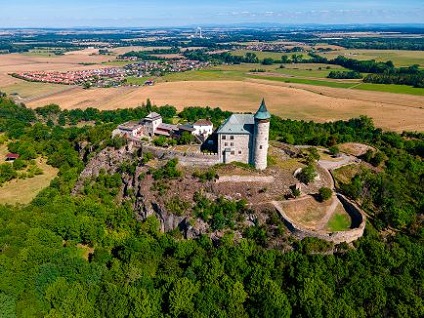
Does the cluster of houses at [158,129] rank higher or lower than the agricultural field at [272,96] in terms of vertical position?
higher

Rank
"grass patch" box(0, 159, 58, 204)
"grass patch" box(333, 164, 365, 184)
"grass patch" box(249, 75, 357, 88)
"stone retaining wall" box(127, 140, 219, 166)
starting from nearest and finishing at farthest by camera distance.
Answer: "stone retaining wall" box(127, 140, 219, 166) → "grass patch" box(333, 164, 365, 184) → "grass patch" box(0, 159, 58, 204) → "grass patch" box(249, 75, 357, 88)

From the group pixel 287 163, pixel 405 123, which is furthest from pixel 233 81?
pixel 287 163

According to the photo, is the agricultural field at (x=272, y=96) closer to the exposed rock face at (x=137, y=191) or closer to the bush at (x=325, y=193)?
the bush at (x=325, y=193)

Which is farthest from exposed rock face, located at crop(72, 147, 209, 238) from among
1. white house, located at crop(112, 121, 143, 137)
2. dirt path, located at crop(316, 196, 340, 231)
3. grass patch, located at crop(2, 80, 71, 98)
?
grass patch, located at crop(2, 80, 71, 98)

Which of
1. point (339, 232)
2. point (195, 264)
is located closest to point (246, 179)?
point (339, 232)

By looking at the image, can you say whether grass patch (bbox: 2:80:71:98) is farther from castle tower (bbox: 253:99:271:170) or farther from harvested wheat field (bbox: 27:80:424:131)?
castle tower (bbox: 253:99:271:170)

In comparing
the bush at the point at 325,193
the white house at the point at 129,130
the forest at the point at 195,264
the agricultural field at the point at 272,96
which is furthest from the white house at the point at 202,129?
the agricultural field at the point at 272,96

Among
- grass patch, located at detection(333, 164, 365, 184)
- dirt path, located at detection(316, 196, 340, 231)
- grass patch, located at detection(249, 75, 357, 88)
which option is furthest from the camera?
grass patch, located at detection(249, 75, 357, 88)
